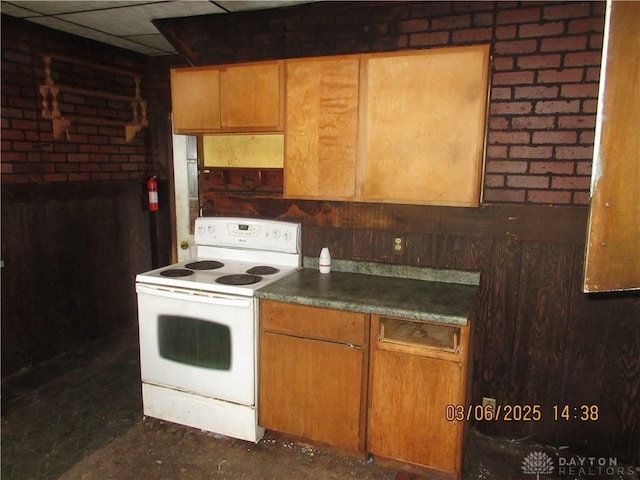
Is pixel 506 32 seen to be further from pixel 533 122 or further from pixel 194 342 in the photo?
pixel 194 342

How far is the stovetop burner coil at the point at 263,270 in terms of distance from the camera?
2.64 m

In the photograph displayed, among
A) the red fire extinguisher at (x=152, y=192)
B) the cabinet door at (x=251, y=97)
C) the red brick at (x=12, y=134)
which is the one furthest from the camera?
the red fire extinguisher at (x=152, y=192)

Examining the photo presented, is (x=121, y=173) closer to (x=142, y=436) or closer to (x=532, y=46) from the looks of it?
(x=142, y=436)

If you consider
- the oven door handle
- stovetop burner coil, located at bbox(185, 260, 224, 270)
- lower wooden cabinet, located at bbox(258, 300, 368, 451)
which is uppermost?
stovetop burner coil, located at bbox(185, 260, 224, 270)

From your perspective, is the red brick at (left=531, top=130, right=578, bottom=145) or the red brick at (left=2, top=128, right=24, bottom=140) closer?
the red brick at (left=531, top=130, right=578, bottom=145)

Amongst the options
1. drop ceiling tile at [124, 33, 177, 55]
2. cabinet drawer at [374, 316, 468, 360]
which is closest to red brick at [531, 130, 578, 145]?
cabinet drawer at [374, 316, 468, 360]

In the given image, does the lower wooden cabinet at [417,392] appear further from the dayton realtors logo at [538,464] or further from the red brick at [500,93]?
the red brick at [500,93]

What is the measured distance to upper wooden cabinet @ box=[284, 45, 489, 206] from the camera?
2107mm

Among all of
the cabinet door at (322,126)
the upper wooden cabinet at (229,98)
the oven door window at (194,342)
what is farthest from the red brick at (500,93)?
the oven door window at (194,342)

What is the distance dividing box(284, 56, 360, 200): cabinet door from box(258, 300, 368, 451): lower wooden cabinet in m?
0.70

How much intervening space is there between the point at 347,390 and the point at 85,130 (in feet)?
9.30

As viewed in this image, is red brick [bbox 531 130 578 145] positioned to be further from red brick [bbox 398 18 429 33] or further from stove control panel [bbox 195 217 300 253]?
stove control panel [bbox 195 217 300 253]

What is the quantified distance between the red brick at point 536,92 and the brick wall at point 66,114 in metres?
3.08

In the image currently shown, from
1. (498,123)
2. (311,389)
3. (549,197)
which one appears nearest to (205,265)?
(311,389)
